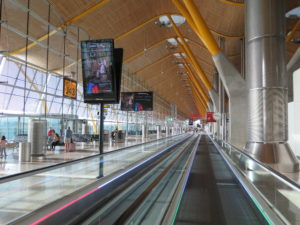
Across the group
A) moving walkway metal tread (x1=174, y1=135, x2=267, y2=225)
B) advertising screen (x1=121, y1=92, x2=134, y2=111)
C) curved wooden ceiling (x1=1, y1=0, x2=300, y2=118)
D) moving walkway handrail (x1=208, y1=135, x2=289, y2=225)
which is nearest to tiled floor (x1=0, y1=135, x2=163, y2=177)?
moving walkway metal tread (x1=174, y1=135, x2=267, y2=225)

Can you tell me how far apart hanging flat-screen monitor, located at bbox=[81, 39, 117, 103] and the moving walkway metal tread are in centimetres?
412

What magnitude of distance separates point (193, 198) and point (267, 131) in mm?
5052

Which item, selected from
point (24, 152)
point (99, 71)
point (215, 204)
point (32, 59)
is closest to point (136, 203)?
point (215, 204)

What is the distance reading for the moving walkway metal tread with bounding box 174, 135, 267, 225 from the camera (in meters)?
5.70

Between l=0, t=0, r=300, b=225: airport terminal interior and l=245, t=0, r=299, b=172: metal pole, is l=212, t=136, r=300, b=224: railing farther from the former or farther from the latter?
l=245, t=0, r=299, b=172: metal pole

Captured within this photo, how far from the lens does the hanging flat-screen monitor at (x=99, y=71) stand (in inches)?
368

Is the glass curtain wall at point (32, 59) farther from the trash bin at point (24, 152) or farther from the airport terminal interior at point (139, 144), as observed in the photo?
the trash bin at point (24, 152)

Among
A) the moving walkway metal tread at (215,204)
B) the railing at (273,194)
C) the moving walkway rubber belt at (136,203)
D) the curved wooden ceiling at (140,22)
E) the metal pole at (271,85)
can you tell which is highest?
the curved wooden ceiling at (140,22)

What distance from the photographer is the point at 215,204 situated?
268 inches

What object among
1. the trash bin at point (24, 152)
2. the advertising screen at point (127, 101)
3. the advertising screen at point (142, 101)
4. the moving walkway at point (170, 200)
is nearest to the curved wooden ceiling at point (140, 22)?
the advertising screen at point (142, 101)

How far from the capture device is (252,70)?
1121 cm

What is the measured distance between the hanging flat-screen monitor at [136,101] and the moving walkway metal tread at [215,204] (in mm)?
18652

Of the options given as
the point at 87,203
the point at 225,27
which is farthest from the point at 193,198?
the point at 225,27

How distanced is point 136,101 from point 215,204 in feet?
74.0
